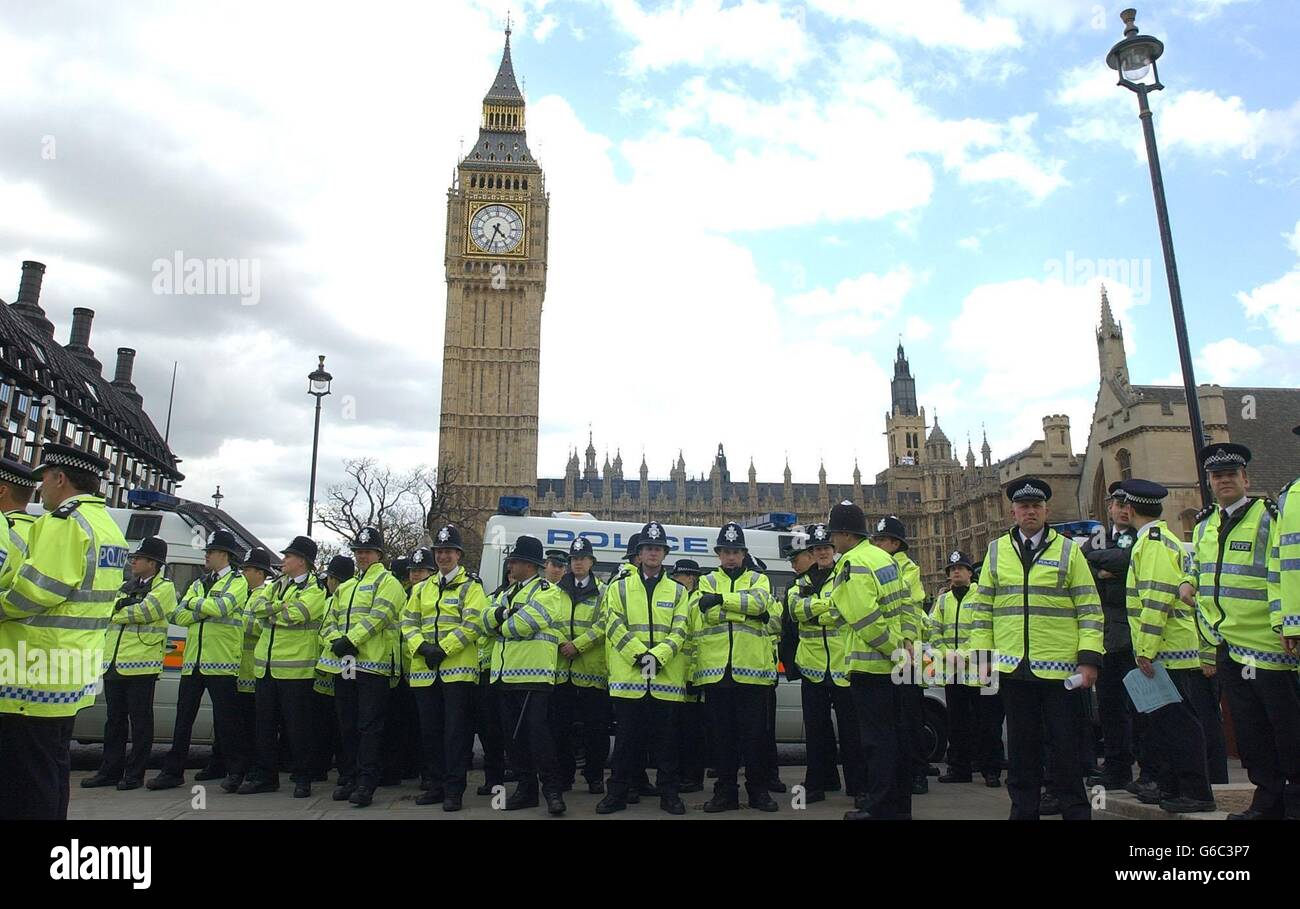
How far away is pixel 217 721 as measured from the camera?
7.55 metres

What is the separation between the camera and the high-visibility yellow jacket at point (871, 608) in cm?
541

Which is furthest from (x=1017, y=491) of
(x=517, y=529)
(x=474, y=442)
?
(x=474, y=442)

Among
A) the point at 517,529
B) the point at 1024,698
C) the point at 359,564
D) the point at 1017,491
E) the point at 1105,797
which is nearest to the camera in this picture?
the point at 1024,698

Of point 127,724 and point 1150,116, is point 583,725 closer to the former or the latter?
point 127,724

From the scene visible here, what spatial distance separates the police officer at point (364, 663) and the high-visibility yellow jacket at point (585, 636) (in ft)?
4.98

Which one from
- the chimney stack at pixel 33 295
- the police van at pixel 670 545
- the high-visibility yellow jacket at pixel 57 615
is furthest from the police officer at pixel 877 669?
the chimney stack at pixel 33 295

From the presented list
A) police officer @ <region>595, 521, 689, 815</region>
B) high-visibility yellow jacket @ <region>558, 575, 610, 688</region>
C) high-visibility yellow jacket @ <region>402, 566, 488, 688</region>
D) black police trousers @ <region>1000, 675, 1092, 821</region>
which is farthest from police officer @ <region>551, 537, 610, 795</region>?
black police trousers @ <region>1000, 675, 1092, 821</region>

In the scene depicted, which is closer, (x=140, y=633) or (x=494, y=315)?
(x=140, y=633)

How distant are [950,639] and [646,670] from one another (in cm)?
386

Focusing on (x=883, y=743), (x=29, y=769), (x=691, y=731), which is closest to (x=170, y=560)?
(x=29, y=769)

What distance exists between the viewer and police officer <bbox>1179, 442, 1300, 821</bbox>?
4746mm
